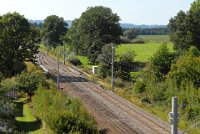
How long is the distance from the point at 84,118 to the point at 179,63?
26.6 metres

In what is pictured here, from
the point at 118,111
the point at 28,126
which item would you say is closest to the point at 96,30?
the point at 118,111

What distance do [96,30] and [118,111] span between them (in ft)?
160

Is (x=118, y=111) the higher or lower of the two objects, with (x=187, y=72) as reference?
lower

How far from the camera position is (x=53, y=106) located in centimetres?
3084

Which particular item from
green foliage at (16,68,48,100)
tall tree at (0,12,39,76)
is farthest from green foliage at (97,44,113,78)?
green foliage at (16,68,48,100)

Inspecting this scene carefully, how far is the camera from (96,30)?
8800 cm

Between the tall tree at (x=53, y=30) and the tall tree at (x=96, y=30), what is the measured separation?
97.4ft

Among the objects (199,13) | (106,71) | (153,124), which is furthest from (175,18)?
(153,124)

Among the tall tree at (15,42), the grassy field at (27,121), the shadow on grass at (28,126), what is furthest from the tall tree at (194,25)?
the shadow on grass at (28,126)

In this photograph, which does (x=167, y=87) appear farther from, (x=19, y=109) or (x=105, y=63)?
(x=105, y=63)

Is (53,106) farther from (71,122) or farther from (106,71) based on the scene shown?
(106,71)

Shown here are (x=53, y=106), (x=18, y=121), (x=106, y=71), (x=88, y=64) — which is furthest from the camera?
(x=88, y=64)

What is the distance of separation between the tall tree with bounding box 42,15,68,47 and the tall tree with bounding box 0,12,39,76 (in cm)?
5610

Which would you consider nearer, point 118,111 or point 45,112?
point 45,112
